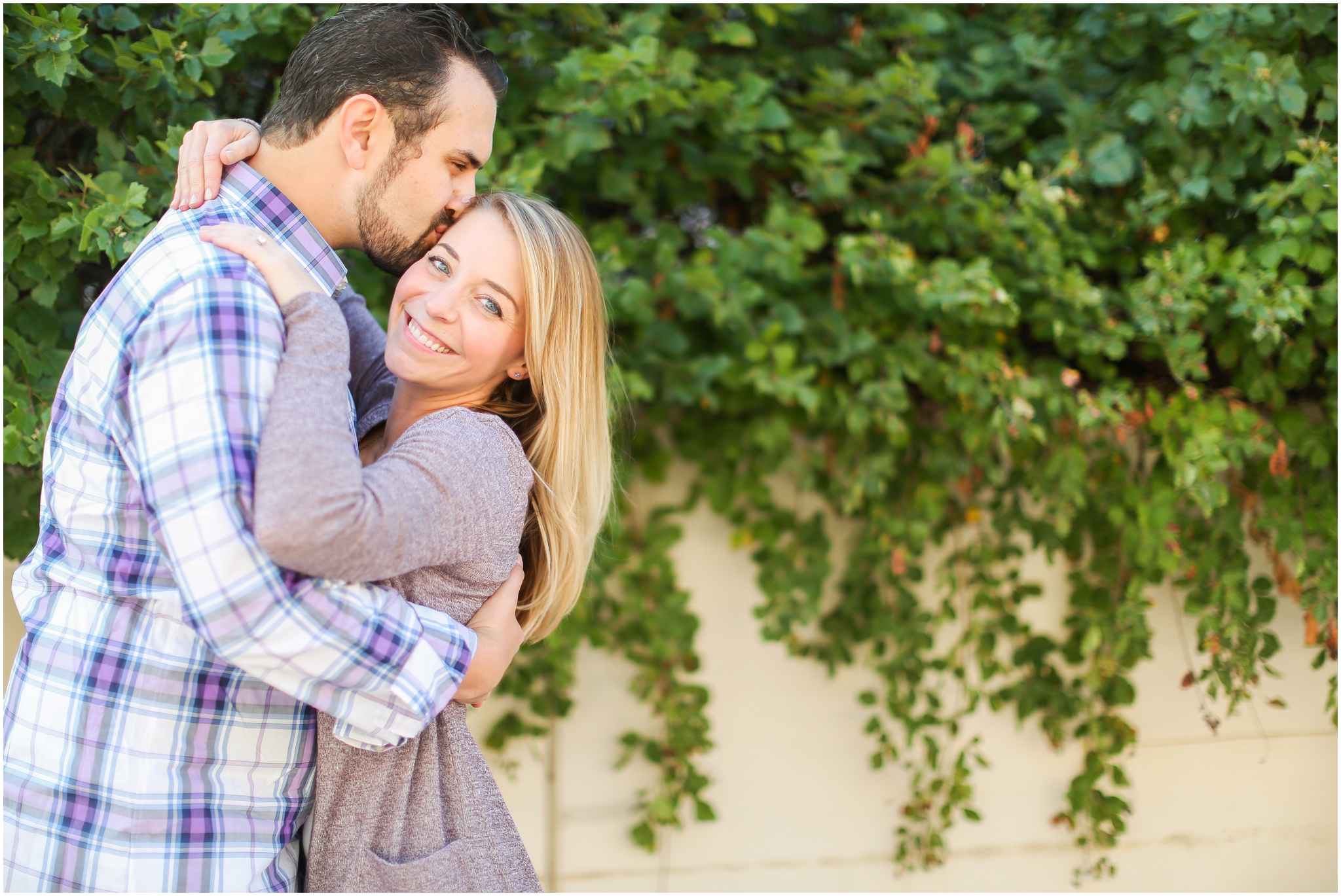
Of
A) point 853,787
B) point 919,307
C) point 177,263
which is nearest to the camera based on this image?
point 177,263

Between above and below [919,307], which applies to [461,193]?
below

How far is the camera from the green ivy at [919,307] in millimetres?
2057

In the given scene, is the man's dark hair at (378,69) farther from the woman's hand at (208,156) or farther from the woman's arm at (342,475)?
the woman's arm at (342,475)

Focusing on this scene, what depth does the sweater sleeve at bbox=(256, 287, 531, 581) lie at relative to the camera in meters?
1.05

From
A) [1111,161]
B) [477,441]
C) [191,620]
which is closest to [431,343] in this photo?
[477,441]

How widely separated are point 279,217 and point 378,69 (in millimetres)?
279

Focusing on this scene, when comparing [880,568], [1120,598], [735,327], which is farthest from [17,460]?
[1120,598]

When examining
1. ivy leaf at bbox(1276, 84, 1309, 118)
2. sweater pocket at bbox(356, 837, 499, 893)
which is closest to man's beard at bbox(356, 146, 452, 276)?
sweater pocket at bbox(356, 837, 499, 893)

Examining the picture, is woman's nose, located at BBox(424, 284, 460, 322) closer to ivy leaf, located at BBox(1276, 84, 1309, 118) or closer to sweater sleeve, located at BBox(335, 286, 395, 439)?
sweater sleeve, located at BBox(335, 286, 395, 439)

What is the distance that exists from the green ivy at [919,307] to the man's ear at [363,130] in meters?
0.53

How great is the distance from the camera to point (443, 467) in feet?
4.05

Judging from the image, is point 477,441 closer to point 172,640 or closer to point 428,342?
point 428,342

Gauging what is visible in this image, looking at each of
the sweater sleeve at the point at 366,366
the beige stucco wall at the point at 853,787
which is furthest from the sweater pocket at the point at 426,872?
the beige stucco wall at the point at 853,787

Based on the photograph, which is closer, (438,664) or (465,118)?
(438,664)
